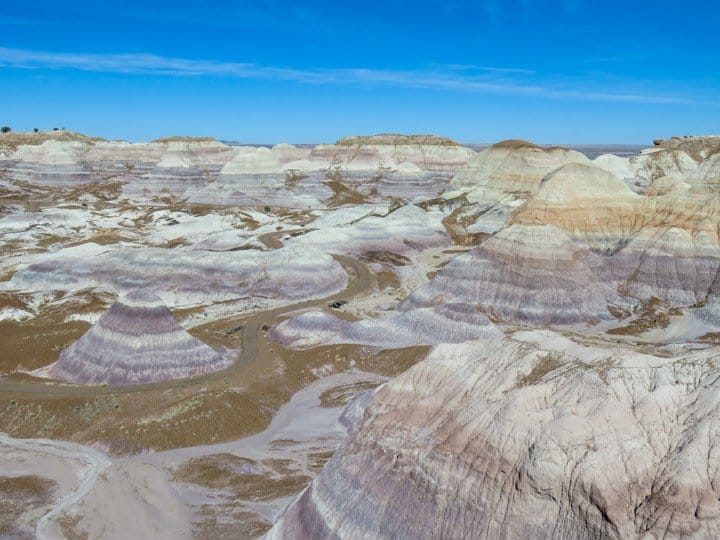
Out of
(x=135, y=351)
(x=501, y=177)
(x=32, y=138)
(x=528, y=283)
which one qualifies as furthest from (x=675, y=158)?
(x=32, y=138)

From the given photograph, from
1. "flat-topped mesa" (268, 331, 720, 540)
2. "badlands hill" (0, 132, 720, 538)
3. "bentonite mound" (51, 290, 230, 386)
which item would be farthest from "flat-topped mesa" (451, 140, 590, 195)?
"flat-topped mesa" (268, 331, 720, 540)

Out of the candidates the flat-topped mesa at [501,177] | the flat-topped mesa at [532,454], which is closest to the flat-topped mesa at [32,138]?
the flat-topped mesa at [501,177]

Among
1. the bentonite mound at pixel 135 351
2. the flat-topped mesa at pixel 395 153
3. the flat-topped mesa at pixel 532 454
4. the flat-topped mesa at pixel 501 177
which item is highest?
the flat-topped mesa at pixel 395 153

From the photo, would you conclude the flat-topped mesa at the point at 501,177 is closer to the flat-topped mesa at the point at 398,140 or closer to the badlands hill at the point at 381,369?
the badlands hill at the point at 381,369

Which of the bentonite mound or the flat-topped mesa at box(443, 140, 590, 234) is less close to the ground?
the flat-topped mesa at box(443, 140, 590, 234)

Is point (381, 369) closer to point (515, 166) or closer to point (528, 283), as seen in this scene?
point (528, 283)

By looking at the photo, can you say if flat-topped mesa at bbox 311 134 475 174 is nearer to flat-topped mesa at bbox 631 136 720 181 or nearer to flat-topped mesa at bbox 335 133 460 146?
flat-topped mesa at bbox 335 133 460 146

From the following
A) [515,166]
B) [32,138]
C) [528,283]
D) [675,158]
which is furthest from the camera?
[32,138]
